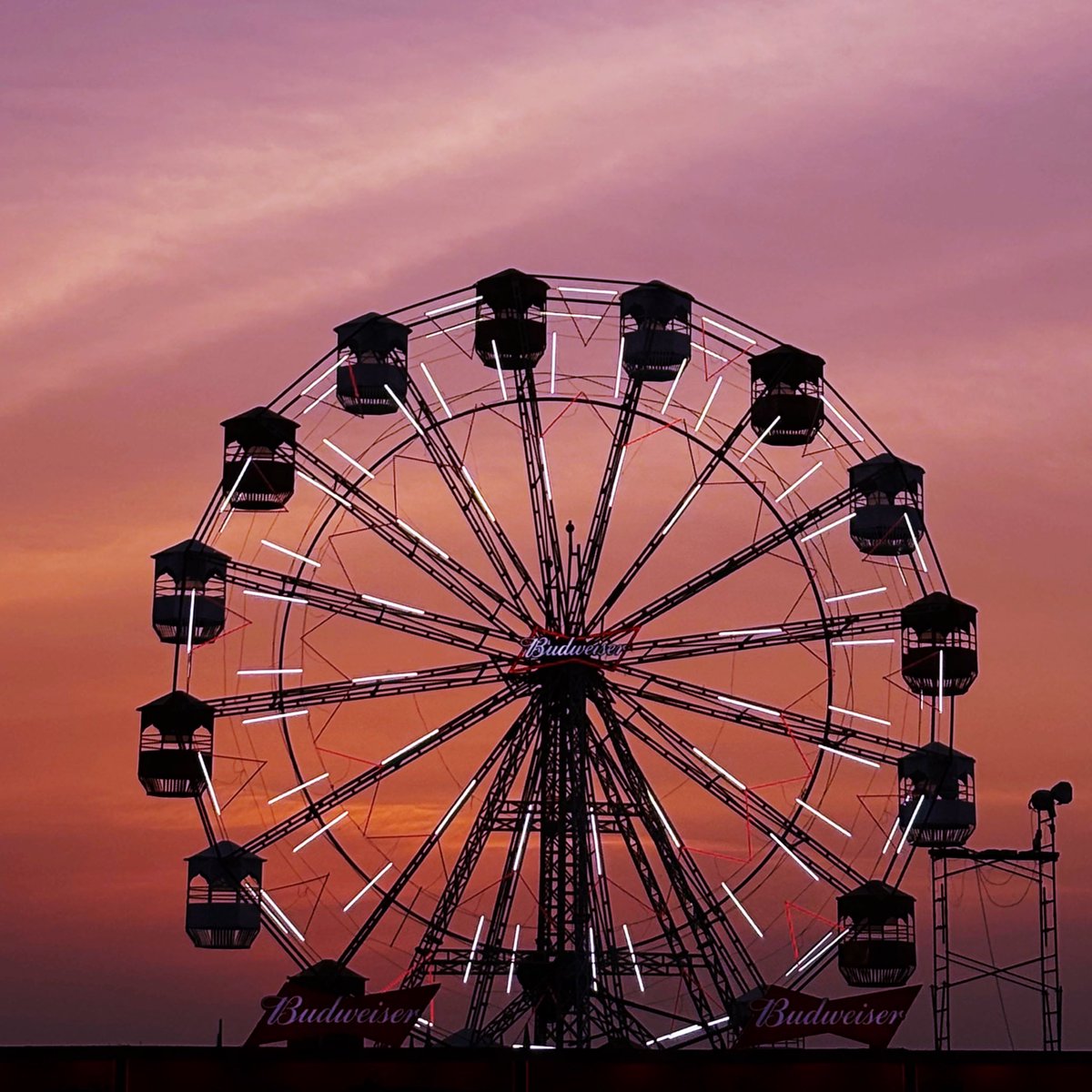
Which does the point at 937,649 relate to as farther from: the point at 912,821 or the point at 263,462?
the point at 263,462

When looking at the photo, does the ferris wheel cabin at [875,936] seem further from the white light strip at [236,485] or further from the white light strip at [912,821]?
the white light strip at [236,485]

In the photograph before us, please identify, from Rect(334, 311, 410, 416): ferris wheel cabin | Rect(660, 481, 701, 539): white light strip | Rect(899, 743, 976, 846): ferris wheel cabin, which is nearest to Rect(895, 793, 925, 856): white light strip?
Rect(899, 743, 976, 846): ferris wheel cabin

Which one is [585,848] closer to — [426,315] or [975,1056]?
[975,1056]

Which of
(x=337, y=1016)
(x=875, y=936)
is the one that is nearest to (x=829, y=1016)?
(x=875, y=936)

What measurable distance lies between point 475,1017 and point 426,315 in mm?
17359

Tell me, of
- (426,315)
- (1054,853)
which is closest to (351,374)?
(426,315)

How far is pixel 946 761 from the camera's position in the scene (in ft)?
→ 205

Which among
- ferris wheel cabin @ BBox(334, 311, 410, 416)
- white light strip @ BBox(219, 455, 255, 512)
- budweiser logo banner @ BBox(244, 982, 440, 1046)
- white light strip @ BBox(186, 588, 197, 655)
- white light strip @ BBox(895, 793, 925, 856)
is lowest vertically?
budweiser logo banner @ BBox(244, 982, 440, 1046)

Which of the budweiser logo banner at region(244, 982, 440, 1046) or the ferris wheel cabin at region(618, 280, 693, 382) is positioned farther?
the ferris wheel cabin at region(618, 280, 693, 382)

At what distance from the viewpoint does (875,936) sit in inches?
2427

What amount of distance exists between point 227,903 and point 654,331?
56.8ft

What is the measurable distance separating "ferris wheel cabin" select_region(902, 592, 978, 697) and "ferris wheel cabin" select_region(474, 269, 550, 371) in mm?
11162

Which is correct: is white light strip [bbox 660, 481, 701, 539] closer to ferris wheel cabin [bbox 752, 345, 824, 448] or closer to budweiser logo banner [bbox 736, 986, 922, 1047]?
ferris wheel cabin [bbox 752, 345, 824, 448]

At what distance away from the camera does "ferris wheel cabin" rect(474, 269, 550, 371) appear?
214ft
